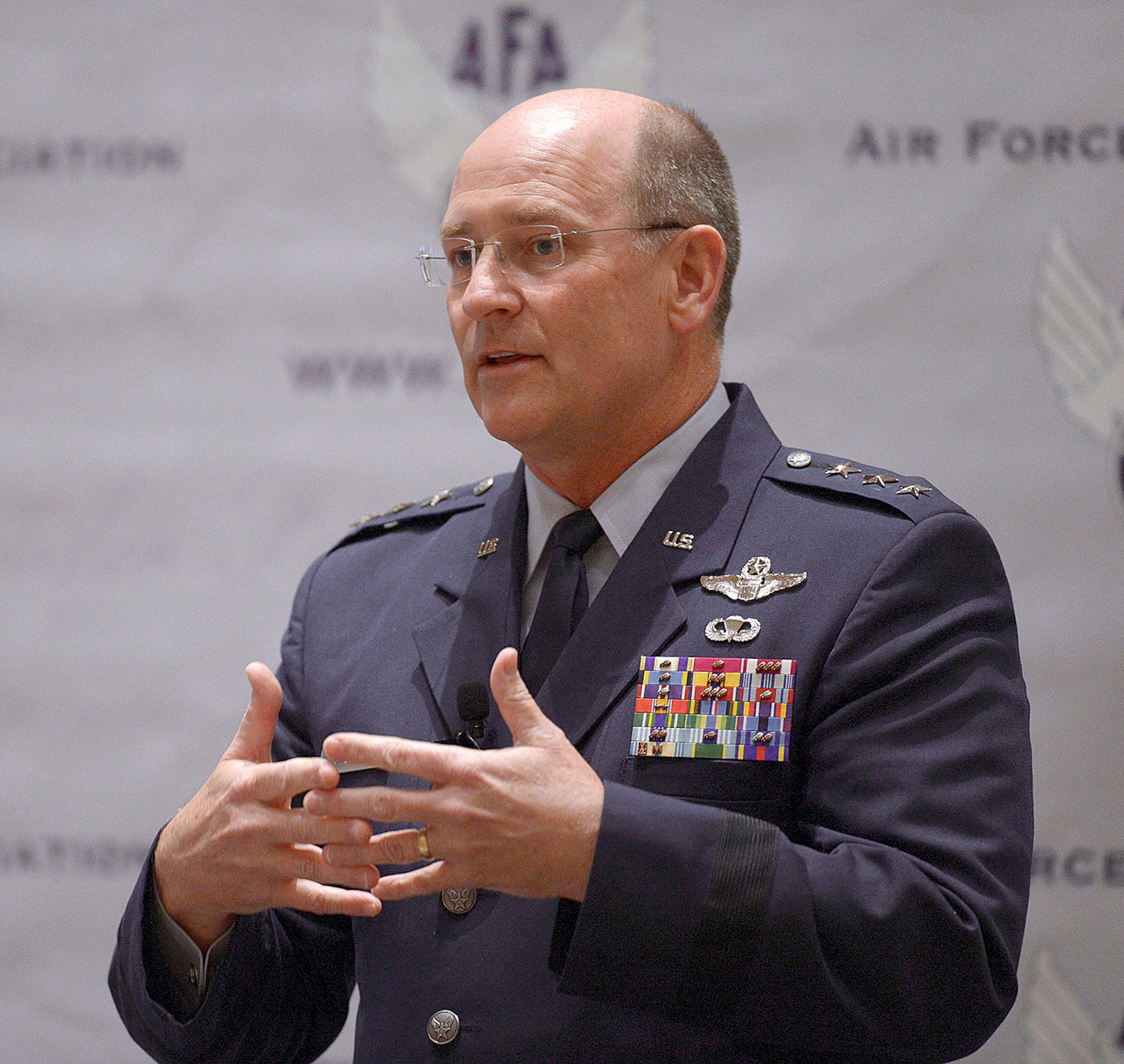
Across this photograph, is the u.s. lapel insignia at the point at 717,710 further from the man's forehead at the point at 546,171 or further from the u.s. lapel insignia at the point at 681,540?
the man's forehead at the point at 546,171

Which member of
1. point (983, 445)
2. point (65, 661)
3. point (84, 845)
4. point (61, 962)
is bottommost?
point (61, 962)

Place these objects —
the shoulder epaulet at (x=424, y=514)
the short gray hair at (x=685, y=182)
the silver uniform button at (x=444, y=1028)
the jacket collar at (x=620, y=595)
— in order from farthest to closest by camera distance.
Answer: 1. the shoulder epaulet at (x=424, y=514)
2. the short gray hair at (x=685, y=182)
3. the jacket collar at (x=620, y=595)
4. the silver uniform button at (x=444, y=1028)

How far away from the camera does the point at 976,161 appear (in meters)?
2.58

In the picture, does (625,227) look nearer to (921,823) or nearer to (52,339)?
(921,823)

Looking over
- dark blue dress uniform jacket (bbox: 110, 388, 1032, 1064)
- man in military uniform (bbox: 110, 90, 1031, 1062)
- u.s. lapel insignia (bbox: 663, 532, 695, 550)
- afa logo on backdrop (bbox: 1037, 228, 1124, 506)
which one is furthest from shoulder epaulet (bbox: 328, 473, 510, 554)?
afa logo on backdrop (bbox: 1037, 228, 1124, 506)

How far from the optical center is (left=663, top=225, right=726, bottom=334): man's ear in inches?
74.2

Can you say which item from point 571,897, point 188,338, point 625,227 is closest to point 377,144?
point 188,338

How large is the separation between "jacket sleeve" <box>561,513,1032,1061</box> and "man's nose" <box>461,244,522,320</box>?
612 millimetres

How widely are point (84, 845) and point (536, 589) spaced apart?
1458mm

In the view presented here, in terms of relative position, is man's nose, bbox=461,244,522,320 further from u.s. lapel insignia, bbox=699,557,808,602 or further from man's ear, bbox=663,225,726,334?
u.s. lapel insignia, bbox=699,557,808,602

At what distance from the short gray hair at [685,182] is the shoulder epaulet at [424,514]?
46 cm

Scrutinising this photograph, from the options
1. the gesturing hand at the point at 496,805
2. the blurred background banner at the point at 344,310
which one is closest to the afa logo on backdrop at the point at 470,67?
the blurred background banner at the point at 344,310

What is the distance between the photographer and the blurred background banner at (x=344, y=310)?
8.44 feet

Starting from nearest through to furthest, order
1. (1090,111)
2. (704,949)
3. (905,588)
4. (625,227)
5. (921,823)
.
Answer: (704,949), (921,823), (905,588), (625,227), (1090,111)
